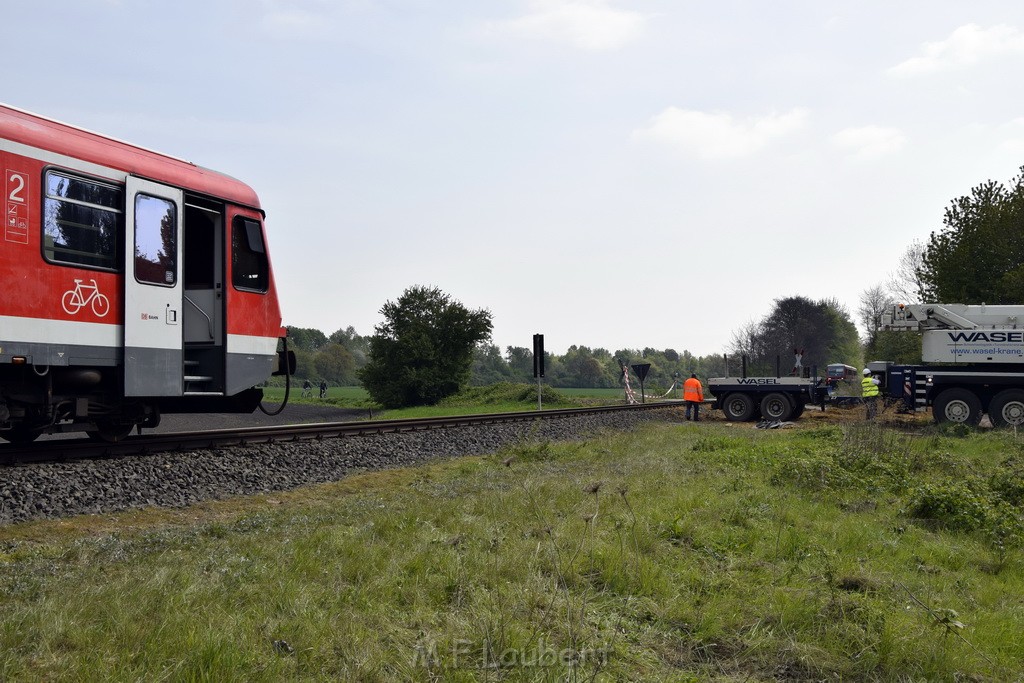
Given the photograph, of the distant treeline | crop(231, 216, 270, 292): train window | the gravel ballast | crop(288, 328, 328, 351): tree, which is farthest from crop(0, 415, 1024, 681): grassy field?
crop(288, 328, 328, 351): tree

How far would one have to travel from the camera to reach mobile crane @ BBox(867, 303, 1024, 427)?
1978 centimetres

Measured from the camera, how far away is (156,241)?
10406 millimetres

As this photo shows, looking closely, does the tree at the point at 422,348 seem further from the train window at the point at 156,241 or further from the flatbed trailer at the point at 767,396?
the train window at the point at 156,241

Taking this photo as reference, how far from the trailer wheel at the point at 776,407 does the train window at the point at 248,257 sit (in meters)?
16.8

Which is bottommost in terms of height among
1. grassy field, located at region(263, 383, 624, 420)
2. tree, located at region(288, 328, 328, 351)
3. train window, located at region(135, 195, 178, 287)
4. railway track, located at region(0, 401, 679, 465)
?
grassy field, located at region(263, 383, 624, 420)

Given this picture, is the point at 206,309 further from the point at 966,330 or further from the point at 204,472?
the point at 966,330

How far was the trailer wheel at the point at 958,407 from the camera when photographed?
20.2 meters

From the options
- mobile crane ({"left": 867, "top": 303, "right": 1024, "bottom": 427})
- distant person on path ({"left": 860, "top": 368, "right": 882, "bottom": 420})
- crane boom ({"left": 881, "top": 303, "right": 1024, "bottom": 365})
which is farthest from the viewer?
distant person on path ({"left": 860, "top": 368, "right": 882, "bottom": 420})

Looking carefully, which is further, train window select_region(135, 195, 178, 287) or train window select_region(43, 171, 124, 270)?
train window select_region(135, 195, 178, 287)

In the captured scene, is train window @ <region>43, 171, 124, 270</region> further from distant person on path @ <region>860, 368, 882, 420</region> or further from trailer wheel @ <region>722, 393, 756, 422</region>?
distant person on path @ <region>860, 368, 882, 420</region>

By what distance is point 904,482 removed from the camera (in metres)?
9.62

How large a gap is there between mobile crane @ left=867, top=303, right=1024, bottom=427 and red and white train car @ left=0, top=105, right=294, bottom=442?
17.1m

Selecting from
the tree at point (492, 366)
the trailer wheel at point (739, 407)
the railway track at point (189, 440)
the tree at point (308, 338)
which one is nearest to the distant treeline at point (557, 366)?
the tree at point (492, 366)

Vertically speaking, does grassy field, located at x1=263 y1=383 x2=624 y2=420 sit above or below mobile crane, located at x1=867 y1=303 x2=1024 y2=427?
below
